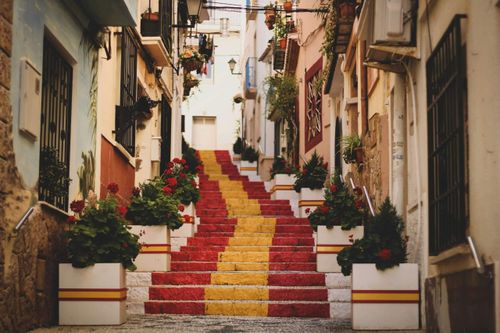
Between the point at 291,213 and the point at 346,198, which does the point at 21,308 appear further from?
the point at 291,213

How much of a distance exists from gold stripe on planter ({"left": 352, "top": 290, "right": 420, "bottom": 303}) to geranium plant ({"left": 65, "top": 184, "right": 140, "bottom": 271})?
8.43ft

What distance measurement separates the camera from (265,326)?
10.3 metres

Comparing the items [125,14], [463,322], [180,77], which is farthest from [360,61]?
[180,77]

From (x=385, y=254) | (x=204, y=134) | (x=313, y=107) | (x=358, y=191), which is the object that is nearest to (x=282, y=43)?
(x=313, y=107)

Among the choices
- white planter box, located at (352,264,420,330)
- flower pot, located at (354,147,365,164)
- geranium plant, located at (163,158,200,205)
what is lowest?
white planter box, located at (352,264,420,330)

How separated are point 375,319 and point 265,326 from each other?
1259mm

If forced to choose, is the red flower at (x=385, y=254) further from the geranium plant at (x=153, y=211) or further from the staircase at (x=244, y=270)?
the geranium plant at (x=153, y=211)

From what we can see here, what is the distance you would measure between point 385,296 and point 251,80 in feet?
79.0

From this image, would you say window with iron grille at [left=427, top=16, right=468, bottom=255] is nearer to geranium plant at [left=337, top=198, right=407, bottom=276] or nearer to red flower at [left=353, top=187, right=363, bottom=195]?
geranium plant at [left=337, top=198, right=407, bottom=276]

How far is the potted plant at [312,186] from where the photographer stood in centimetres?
1758

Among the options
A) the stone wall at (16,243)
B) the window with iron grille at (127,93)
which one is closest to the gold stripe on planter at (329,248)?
the window with iron grille at (127,93)

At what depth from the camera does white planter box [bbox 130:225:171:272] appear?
13211 millimetres

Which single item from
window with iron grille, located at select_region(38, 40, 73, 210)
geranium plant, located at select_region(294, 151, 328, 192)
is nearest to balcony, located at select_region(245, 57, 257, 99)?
geranium plant, located at select_region(294, 151, 328, 192)

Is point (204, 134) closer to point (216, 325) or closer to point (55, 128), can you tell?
point (55, 128)
